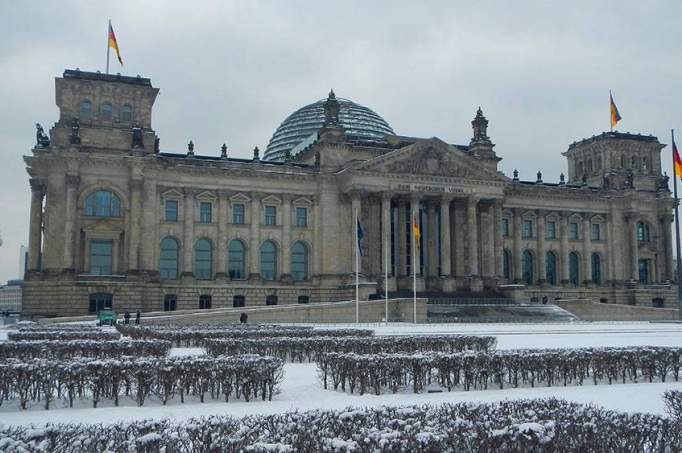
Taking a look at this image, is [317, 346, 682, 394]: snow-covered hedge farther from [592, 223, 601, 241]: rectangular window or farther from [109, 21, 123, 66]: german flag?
[592, 223, 601, 241]: rectangular window

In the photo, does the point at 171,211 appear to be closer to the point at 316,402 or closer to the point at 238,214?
the point at 238,214

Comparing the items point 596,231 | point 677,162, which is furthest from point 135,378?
point 596,231

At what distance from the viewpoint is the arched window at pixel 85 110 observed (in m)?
69.1

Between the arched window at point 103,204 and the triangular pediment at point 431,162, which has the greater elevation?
the triangular pediment at point 431,162

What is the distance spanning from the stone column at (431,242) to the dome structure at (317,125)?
15.7m

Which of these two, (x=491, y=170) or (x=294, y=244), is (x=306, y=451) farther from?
(x=491, y=170)

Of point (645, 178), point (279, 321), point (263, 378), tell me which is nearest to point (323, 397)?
point (263, 378)

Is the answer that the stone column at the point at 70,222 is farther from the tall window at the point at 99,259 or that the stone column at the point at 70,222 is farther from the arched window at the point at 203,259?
the arched window at the point at 203,259

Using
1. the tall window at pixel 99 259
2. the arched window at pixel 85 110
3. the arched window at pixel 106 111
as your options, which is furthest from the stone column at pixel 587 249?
the arched window at pixel 85 110

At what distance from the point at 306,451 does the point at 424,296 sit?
211 ft

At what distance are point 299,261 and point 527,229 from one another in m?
30.6

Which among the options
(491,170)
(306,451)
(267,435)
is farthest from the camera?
(491,170)

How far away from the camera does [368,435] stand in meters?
10.2

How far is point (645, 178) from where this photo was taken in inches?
3706
